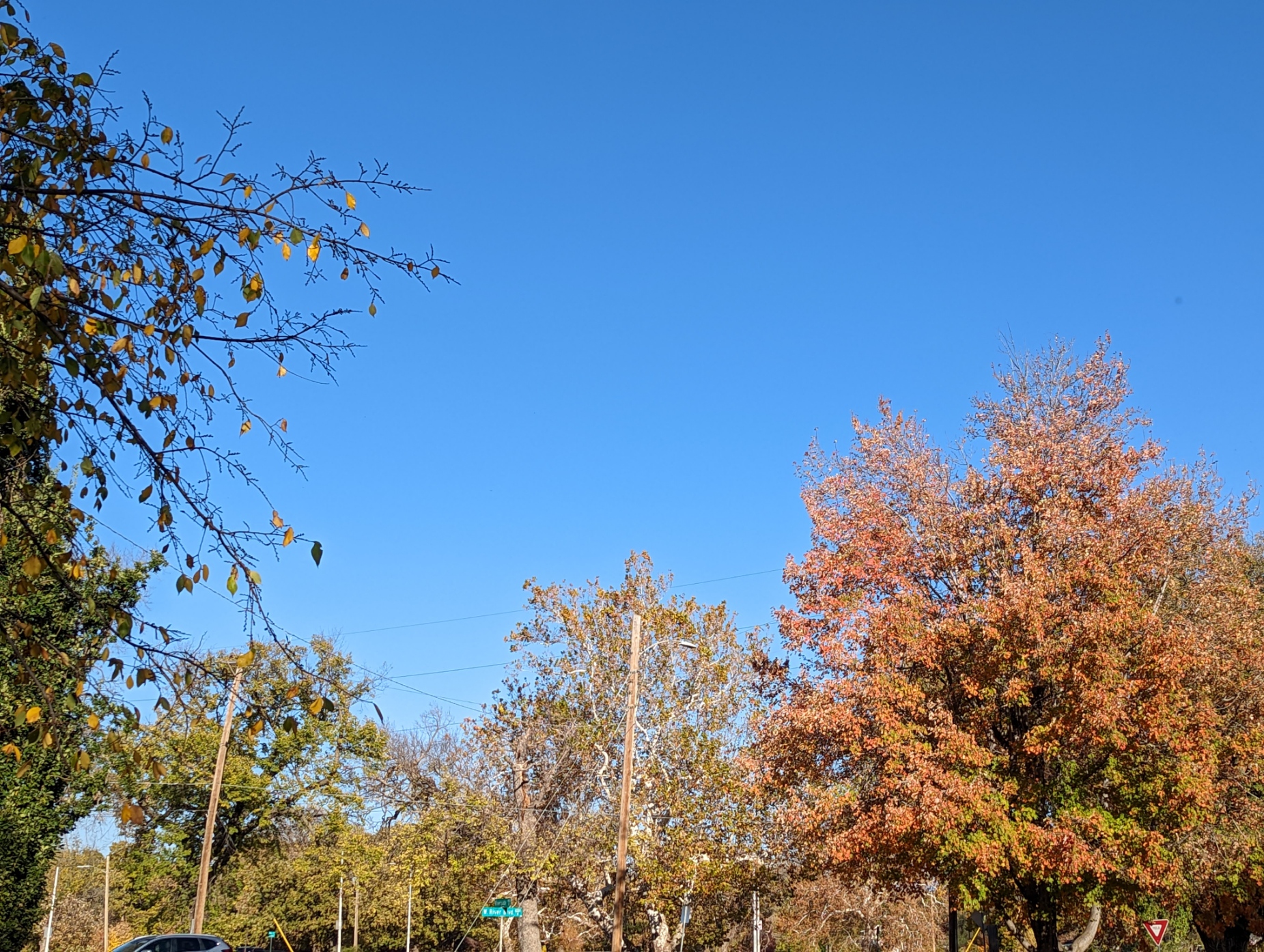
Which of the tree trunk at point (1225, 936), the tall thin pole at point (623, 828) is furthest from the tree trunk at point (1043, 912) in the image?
the tree trunk at point (1225, 936)

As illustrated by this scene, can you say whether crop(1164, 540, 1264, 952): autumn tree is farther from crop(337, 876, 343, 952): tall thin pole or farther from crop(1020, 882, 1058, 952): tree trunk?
crop(337, 876, 343, 952): tall thin pole

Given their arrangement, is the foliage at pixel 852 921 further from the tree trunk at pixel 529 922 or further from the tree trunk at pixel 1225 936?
the tree trunk at pixel 529 922

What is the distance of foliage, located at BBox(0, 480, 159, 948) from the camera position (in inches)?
179

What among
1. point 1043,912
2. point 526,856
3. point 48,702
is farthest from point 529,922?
point 48,702

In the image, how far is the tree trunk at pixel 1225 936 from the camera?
1193 inches

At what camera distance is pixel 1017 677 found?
17.6 m

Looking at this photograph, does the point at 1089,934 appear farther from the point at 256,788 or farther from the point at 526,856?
the point at 256,788

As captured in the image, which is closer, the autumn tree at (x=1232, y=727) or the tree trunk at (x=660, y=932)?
the autumn tree at (x=1232, y=727)

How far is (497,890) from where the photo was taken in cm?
3200

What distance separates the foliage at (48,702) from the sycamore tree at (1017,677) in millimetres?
11863

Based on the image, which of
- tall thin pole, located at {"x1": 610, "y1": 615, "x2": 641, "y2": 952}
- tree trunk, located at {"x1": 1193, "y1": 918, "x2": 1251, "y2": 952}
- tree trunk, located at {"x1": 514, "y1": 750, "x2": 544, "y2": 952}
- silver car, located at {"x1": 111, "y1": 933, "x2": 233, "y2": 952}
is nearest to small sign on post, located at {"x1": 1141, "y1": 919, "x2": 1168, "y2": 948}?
tall thin pole, located at {"x1": 610, "y1": 615, "x2": 641, "y2": 952}

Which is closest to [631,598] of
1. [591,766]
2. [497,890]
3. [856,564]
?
[591,766]

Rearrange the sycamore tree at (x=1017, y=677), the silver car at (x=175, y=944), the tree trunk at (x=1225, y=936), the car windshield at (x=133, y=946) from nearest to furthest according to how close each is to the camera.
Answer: the sycamore tree at (x=1017, y=677) → the car windshield at (x=133, y=946) → the silver car at (x=175, y=944) → the tree trunk at (x=1225, y=936)

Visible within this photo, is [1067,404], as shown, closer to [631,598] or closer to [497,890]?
[631,598]
